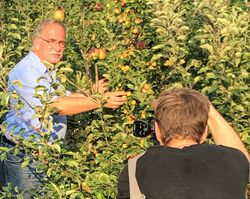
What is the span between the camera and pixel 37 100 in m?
3.27

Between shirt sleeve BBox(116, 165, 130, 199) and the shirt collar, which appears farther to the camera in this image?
the shirt collar

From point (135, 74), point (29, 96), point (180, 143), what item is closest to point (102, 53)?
point (135, 74)

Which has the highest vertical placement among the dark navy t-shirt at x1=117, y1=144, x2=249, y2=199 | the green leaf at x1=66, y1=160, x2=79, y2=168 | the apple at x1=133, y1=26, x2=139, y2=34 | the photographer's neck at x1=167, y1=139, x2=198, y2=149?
the apple at x1=133, y1=26, x2=139, y2=34

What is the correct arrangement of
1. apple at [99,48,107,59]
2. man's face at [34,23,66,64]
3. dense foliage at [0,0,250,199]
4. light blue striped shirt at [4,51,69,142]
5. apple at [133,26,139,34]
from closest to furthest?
dense foliage at [0,0,250,199]
light blue striped shirt at [4,51,69,142]
apple at [99,48,107,59]
man's face at [34,23,66,64]
apple at [133,26,139,34]

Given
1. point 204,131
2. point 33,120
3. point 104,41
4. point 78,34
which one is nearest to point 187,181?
point 204,131

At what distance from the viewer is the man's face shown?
3535 mm

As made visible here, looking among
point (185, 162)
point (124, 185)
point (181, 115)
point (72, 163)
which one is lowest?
point (72, 163)

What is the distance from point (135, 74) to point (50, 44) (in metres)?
0.54

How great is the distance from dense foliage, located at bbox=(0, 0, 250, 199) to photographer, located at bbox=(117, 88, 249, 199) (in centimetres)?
41

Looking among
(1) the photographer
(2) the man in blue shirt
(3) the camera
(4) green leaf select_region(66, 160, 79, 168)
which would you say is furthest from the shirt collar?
(1) the photographer

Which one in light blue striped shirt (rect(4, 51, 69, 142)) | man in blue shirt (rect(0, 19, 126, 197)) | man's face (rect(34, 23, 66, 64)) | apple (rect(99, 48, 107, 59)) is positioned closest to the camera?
man in blue shirt (rect(0, 19, 126, 197))

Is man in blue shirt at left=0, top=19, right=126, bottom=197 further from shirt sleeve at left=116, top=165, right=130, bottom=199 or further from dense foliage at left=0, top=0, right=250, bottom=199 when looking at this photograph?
shirt sleeve at left=116, top=165, right=130, bottom=199

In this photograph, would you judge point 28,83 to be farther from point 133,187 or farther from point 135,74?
point 133,187

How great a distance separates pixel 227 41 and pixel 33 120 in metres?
1.14
